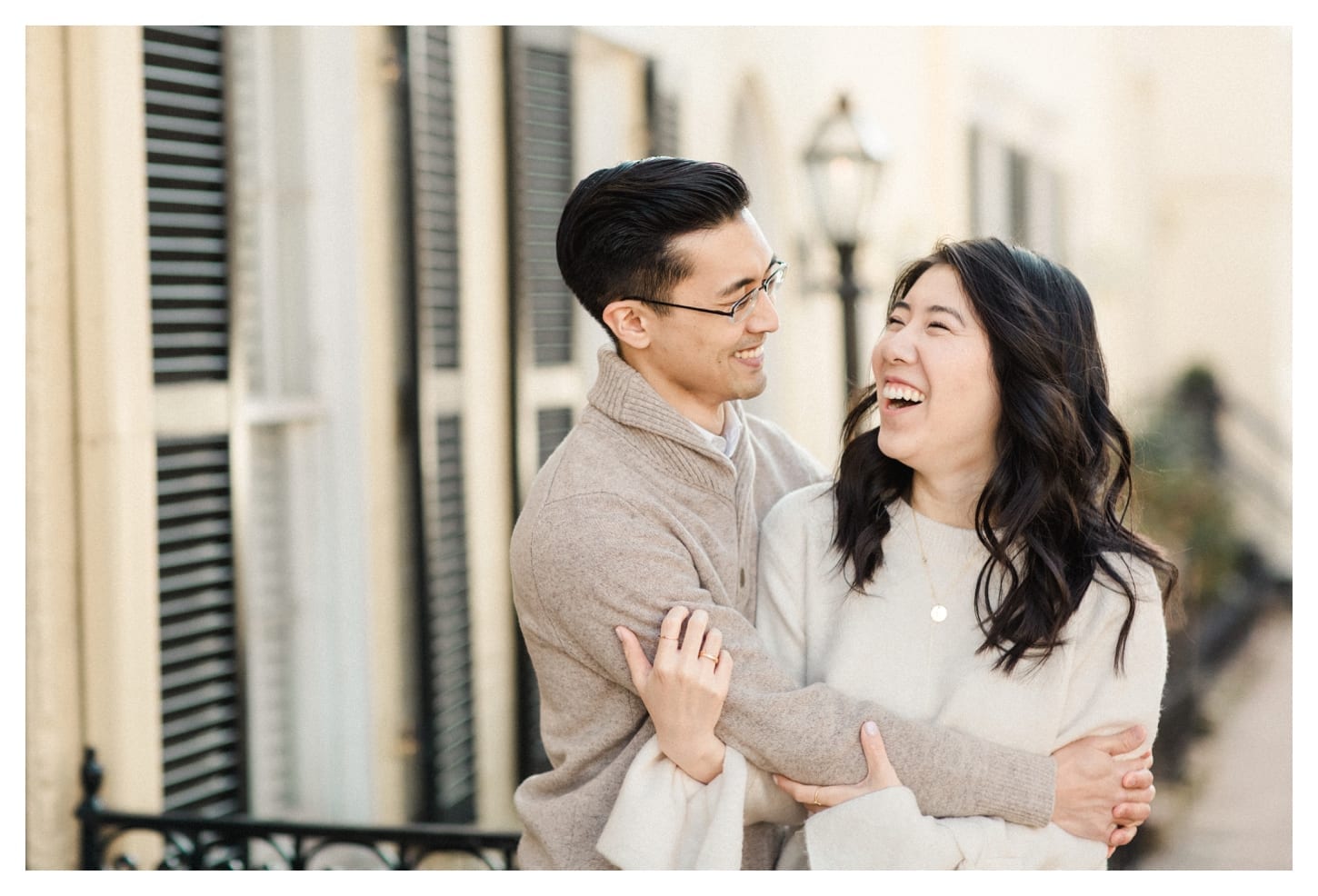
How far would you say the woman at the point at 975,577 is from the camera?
90.8 inches

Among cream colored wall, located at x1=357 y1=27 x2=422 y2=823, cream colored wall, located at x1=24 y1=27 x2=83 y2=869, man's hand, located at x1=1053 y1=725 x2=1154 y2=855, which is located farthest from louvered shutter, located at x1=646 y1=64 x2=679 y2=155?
man's hand, located at x1=1053 y1=725 x2=1154 y2=855

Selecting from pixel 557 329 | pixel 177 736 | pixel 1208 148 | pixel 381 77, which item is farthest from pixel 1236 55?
pixel 177 736

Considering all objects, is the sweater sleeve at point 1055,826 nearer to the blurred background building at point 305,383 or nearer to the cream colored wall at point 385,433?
the blurred background building at point 305,383

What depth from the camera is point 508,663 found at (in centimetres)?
524

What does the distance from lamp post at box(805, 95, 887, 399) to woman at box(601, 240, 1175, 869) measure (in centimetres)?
312

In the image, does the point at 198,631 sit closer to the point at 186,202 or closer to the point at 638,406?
the point at 186,202

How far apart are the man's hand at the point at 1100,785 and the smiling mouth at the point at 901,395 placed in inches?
23.3

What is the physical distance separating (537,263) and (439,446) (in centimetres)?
101

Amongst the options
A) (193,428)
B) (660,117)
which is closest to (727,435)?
(193,428)

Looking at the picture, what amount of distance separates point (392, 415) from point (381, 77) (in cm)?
Answer: 98

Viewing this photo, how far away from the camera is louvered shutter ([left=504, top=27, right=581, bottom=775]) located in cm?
505

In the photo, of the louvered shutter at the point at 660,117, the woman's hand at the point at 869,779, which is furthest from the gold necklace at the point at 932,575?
the louvered shutter at the point at 660,117

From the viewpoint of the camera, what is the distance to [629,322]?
8.20ft
